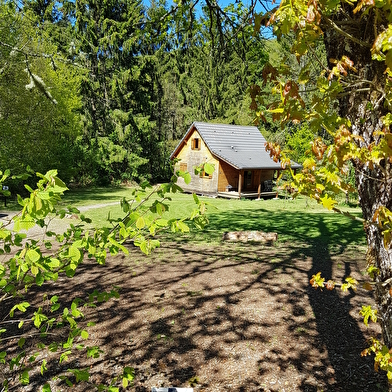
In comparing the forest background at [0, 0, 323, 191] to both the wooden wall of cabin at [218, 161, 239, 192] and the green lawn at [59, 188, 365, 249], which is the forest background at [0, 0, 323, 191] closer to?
the wooden wall of cabin at [218, 161, 239, 192]

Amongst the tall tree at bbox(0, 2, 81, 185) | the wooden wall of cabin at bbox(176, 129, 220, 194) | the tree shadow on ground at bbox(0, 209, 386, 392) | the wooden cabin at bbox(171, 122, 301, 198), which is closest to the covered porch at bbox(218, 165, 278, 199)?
the wooden cabin at bbox(171, 122, 301, 198)

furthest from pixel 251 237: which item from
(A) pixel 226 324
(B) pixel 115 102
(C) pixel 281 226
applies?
(B) pixel 115 102

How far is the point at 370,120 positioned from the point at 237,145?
2562 centimetres

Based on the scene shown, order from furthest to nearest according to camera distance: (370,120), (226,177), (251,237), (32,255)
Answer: (226,177) → (251,237) → (370,120) → (32,255)

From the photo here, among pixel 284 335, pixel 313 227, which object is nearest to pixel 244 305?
pixel 284 335

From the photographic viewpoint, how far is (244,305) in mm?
5254

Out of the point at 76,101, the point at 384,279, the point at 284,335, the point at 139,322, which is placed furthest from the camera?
the point at 76,101

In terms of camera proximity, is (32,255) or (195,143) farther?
(195,143)

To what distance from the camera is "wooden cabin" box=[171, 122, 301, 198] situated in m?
24.9

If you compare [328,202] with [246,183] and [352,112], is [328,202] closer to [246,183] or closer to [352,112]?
[352,112]

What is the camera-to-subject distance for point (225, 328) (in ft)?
15.1

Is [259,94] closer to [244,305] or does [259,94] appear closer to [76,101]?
[244,305]

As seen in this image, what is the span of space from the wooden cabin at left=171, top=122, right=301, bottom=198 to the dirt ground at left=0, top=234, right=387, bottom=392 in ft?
57.1

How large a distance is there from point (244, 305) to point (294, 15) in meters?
4.48
